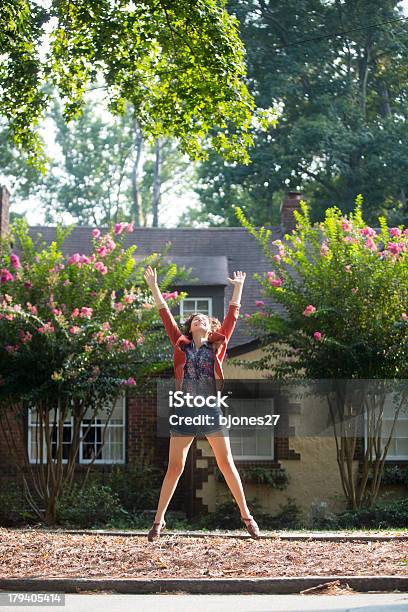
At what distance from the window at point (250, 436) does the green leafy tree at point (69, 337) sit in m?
2.69

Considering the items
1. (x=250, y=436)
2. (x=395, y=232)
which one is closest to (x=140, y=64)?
(x=395, y=232)

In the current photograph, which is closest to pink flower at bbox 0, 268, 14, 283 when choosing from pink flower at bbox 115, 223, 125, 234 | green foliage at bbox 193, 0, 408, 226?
pink flower at bbox 115, 223, 125, 234

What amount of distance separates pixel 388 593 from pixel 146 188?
163 feet

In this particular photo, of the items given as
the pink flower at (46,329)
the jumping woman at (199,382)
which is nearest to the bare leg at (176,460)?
the jumping woman at (199,382)

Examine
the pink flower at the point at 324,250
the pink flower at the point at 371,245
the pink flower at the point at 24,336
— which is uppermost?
the pink flower at the point at 371,245

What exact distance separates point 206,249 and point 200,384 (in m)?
16.9

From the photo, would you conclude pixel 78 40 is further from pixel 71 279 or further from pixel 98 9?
pixel 71 279

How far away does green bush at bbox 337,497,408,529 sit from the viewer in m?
16.5

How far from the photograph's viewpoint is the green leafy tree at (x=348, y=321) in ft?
56.3

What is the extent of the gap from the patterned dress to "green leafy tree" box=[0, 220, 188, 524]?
21.6 ft

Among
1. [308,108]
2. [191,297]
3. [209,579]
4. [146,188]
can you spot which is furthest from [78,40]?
[146,188]

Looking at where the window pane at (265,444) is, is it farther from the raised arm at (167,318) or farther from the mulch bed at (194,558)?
the raised arm at (167,318)

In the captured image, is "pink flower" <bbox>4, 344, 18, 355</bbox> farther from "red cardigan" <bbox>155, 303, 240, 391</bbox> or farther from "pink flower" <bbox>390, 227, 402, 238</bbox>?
"red cardigan" <bbox>155, 303, 240, 391</bbox>

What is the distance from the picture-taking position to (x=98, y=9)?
1366 cm
